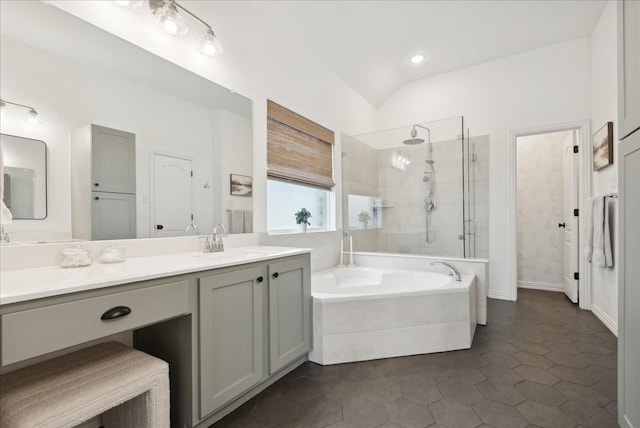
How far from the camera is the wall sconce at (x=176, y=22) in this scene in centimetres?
171

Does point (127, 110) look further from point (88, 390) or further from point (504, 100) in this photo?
point (504, 100)

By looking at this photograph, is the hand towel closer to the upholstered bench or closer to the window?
the upholstered bench

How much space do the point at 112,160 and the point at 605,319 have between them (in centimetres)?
423

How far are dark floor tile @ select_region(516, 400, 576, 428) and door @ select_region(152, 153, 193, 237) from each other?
2207 mm

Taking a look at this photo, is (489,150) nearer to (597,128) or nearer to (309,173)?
(597,128)

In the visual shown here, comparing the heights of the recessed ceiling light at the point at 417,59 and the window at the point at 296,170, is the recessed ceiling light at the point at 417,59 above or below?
above

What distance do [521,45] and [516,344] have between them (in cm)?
328

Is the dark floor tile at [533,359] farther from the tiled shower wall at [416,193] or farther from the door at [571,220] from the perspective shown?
the door at [571,220]

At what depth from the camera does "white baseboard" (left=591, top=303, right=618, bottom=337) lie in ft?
8.71

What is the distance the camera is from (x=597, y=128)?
10.2 feet

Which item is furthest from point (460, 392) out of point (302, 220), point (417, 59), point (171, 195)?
point (417, 59)

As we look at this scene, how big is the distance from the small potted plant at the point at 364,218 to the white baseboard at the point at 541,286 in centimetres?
269

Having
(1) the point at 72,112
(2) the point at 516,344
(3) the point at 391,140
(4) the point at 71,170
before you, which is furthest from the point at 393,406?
(3) the point at 391,140

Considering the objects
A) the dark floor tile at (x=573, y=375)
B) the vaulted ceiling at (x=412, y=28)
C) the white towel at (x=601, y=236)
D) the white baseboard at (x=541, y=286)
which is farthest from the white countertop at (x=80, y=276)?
the white baseboard at (x=541, y=286)
